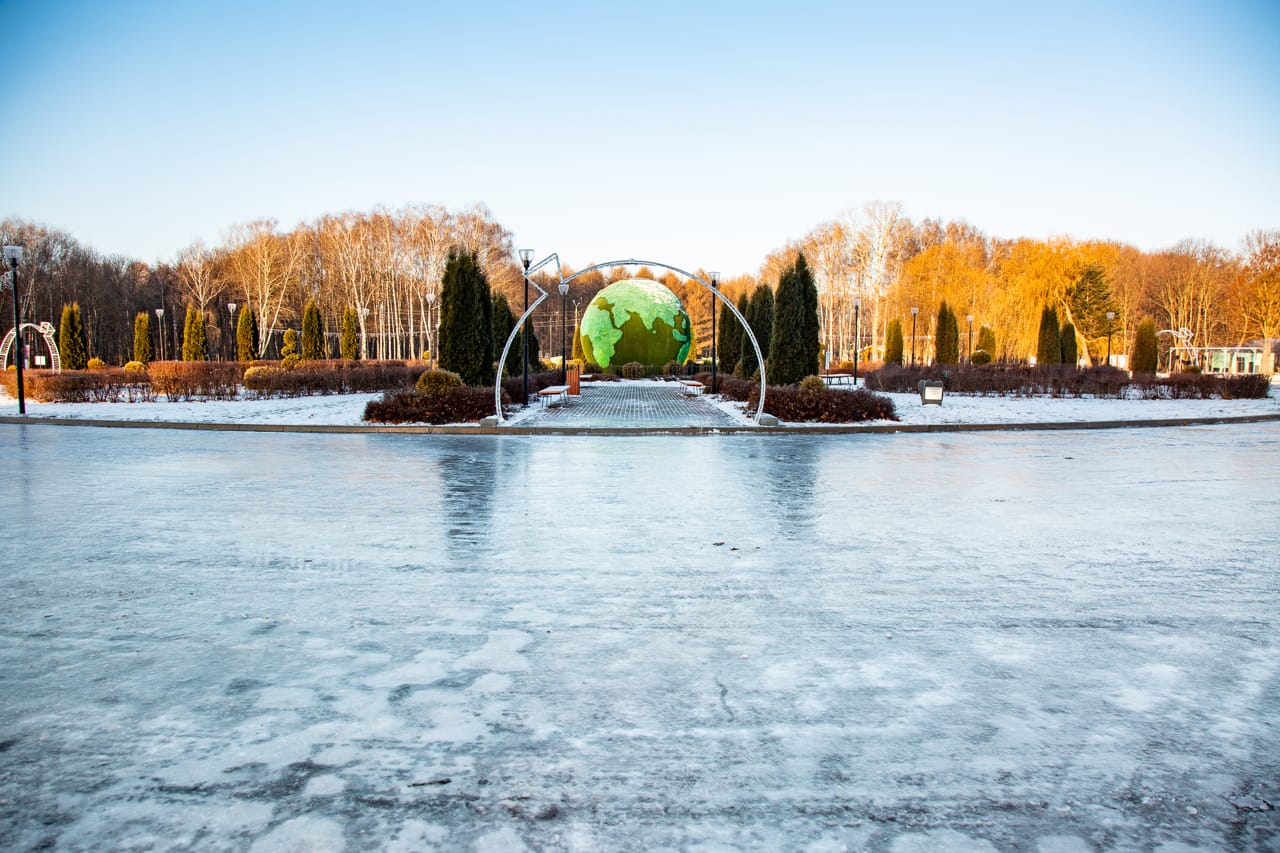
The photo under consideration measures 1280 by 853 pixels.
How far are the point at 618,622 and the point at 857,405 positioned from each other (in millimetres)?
15668

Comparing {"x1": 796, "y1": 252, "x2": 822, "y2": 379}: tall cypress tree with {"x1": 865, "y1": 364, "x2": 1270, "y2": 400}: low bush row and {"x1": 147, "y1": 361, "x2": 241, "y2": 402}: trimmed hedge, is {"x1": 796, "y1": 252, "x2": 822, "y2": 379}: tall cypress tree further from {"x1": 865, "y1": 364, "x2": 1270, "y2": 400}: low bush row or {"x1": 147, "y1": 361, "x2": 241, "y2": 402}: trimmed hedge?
{"x1": 147, "y1": 361, "x2": 241, "y2": 402}: trimmed hedge

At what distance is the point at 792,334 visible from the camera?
2231cm

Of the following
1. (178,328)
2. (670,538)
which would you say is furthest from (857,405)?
(178,328)

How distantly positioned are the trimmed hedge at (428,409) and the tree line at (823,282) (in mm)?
30035

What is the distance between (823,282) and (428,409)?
159ft

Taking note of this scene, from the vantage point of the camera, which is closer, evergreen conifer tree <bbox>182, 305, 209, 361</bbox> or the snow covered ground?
the snow covered ground

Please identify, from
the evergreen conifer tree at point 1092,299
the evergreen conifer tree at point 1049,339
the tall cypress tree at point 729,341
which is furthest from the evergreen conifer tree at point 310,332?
the evergreen conifer tree at point 1092,299

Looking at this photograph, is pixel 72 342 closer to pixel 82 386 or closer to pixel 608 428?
pixel 82 386

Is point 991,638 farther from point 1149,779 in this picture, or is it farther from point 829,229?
point 829,229

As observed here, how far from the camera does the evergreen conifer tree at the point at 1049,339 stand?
3884cm

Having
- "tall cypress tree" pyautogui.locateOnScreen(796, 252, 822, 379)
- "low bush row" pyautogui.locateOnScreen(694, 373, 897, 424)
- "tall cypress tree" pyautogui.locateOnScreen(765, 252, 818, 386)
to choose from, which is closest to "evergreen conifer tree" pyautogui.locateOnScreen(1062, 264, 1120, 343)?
"tall cypress tree" pyautogui.locateOnScreen(796, 252, 822, 379)

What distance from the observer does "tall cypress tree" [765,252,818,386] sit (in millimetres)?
22188

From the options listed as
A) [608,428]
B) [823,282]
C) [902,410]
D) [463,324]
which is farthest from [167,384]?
[823,282]

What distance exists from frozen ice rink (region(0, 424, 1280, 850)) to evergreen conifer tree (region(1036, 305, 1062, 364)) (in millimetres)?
33411
